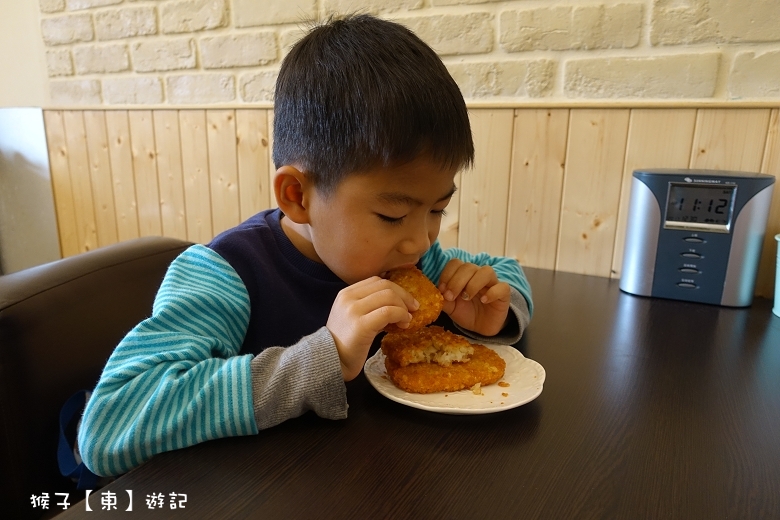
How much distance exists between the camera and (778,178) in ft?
3.82

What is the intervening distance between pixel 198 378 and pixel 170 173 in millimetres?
1482

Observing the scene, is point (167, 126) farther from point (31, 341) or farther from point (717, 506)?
point (717, 506)

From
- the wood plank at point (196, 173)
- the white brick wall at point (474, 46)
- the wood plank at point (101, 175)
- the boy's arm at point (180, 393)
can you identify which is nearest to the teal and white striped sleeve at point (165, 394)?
the boy's arm at point (180, 393)

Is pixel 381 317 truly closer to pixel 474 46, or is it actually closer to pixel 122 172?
pixel 474 46

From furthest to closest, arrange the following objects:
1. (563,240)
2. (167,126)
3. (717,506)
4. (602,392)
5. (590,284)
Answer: (167,126) → (563,240) → (590,284) → (602,392) → (717,506)

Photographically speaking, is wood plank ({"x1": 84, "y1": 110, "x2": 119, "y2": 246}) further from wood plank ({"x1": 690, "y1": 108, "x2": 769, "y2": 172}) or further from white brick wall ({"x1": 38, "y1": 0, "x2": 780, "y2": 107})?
wood plank ({"x1": 690, "y1": 108, "x2": 769, "y2": 172})

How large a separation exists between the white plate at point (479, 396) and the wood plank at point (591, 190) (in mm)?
688

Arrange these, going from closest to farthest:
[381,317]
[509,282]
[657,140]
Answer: [381,317] < [509,282] < [657,140]

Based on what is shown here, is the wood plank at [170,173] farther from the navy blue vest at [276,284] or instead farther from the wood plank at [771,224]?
the wood plank at [771,224]

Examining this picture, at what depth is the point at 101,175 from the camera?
2.09 metres

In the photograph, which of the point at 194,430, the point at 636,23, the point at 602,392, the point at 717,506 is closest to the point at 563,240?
the point at 636,23

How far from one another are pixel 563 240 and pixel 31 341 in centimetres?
115

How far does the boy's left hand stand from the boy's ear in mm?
254

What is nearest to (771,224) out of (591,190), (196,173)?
(591,190)
